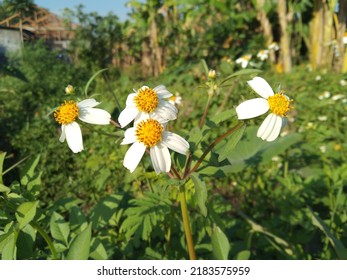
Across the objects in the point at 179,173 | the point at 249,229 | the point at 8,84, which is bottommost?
the point at 249,229

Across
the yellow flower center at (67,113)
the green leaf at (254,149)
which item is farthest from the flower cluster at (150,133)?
the green leaf at (254,149)

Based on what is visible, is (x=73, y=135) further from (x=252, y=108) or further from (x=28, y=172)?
(x=252, y=108)

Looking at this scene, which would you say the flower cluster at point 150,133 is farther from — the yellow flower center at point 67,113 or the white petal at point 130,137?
the yellow flower center at point 67,113

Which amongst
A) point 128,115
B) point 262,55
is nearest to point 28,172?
point 128,115

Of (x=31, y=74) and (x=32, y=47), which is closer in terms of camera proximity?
(x=31, y=74)

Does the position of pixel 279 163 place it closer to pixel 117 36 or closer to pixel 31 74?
pixel 31 74

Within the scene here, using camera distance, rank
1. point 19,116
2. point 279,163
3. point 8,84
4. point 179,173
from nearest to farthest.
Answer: point 179,173
point 279,163
point 19,116
point 8,84

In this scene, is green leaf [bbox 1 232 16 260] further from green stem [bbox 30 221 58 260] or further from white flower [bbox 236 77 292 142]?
white flower [bbox 236 77 292 142]

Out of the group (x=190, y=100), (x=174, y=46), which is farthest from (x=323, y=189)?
(x=174, y=46)
